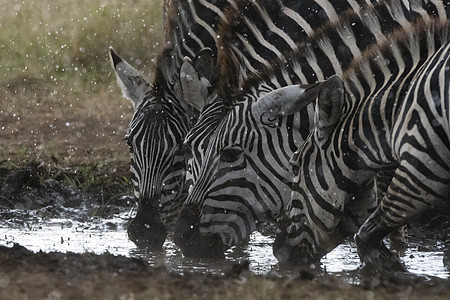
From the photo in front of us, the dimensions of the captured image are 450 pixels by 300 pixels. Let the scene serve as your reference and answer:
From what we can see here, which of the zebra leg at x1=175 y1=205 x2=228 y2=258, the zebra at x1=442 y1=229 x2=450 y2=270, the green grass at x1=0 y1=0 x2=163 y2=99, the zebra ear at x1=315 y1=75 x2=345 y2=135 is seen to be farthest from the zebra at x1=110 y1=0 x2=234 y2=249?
the green grass at x1=0 y1=0 x2=163 y2=99

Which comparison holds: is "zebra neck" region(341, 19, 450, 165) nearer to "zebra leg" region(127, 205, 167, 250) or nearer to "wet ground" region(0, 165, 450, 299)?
"wet ground" region(0, 165, 450, 299)

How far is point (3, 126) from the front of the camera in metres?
13.4

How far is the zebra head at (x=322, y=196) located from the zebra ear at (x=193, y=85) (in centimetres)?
130

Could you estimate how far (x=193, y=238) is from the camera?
22.8ft

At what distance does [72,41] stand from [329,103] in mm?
10419

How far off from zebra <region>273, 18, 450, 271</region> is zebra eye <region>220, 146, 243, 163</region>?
1.80 feet

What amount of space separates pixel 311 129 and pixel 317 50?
28.0 inches

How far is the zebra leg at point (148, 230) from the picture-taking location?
7.54m

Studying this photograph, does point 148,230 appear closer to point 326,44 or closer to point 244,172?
point 244,172

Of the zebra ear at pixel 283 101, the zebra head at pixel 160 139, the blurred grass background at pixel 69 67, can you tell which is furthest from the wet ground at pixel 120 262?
the blurred grass background at pixel 69 67

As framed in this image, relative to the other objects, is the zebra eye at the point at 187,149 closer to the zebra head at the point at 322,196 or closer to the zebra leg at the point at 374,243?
the zebra head at the point at 322,196

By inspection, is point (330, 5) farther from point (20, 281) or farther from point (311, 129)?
point (20, 281)

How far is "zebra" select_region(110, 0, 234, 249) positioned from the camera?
25.3 feet

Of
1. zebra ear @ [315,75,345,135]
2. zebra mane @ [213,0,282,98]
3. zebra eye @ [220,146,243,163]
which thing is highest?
zebra mane @ [213,0,282,98]
